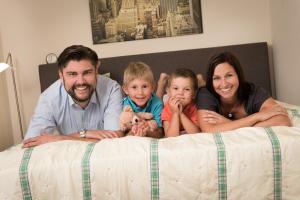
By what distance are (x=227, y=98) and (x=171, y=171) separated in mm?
699

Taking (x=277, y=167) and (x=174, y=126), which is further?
(x=174, y=126)

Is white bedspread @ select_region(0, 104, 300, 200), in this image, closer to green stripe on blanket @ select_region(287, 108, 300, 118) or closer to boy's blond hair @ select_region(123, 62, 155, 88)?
green stripe on blanket @ select_region(287, 108, 300, 118)

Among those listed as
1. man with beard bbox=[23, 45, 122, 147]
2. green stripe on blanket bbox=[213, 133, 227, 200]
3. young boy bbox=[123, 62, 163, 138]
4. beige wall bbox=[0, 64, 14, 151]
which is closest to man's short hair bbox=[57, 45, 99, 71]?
man with beard bbox=[23, 45, 122, 147]

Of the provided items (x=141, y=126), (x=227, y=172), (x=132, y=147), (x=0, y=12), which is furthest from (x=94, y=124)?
(x=0, y=12)

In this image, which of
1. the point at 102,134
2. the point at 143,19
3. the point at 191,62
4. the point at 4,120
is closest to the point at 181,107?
the point at 102,134

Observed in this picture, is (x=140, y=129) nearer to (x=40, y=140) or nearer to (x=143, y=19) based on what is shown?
(x=40, y=140)

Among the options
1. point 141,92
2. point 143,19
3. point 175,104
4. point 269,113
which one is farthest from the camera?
point 143,19

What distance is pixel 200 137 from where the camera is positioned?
1437mm

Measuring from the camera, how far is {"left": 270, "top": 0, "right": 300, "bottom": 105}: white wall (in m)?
2.59

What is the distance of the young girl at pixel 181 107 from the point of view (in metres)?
1.79

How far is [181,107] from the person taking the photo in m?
1.85

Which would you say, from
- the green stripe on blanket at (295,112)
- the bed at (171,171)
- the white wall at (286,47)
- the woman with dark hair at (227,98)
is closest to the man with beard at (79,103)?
the bed at (171,171)

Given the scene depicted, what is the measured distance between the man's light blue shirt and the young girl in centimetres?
33

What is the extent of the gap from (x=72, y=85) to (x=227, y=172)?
1.04 metres
